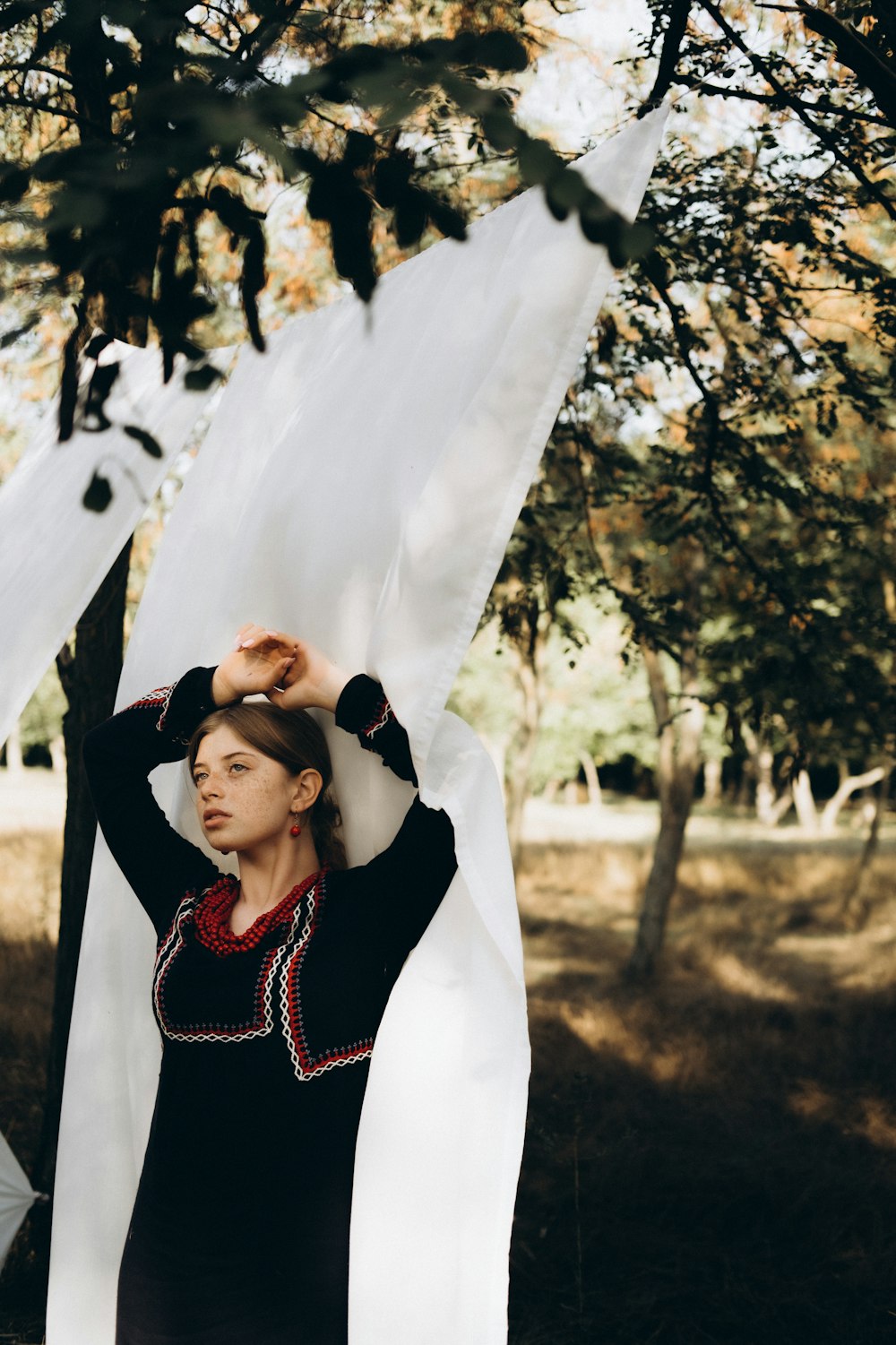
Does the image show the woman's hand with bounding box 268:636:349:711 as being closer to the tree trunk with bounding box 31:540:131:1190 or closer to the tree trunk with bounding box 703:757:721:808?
the tree trunk with bounding box 31:540:131:1190

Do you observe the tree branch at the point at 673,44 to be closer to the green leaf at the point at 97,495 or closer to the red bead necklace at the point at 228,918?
the green leaf at the point at 97,495

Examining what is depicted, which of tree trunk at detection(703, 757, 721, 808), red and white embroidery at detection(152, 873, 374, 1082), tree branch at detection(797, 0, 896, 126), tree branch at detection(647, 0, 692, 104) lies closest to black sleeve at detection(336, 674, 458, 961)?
red and white embroidery at detection(152, 873, 374, 1082)

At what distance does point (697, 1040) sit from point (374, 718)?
6089 mm

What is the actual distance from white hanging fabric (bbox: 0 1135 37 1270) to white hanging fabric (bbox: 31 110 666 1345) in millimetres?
446

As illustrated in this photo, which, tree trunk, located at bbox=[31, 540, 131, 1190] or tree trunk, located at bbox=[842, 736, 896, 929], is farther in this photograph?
tree trunk, located at bbox=[842, 736, 896, 929]

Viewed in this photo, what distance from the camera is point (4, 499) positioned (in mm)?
2580

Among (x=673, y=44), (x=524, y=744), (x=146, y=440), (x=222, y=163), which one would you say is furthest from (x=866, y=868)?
(x=222, y=163)

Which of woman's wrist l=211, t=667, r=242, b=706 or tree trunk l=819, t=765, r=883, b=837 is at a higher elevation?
woman's wrist l=211, t=667, r=242, b=706

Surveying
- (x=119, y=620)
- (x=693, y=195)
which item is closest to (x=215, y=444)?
(x=119, y=620)

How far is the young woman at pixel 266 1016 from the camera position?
6.19ft

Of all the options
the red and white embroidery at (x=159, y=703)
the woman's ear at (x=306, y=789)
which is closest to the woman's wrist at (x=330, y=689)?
the woman's ear at (x=306, y=789)

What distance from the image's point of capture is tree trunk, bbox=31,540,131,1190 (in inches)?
147

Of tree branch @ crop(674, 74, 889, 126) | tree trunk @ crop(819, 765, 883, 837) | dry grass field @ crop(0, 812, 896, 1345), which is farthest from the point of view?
tree trunk @ crop(819, 765, 883, 837)

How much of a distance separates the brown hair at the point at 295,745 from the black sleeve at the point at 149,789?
0.05m
